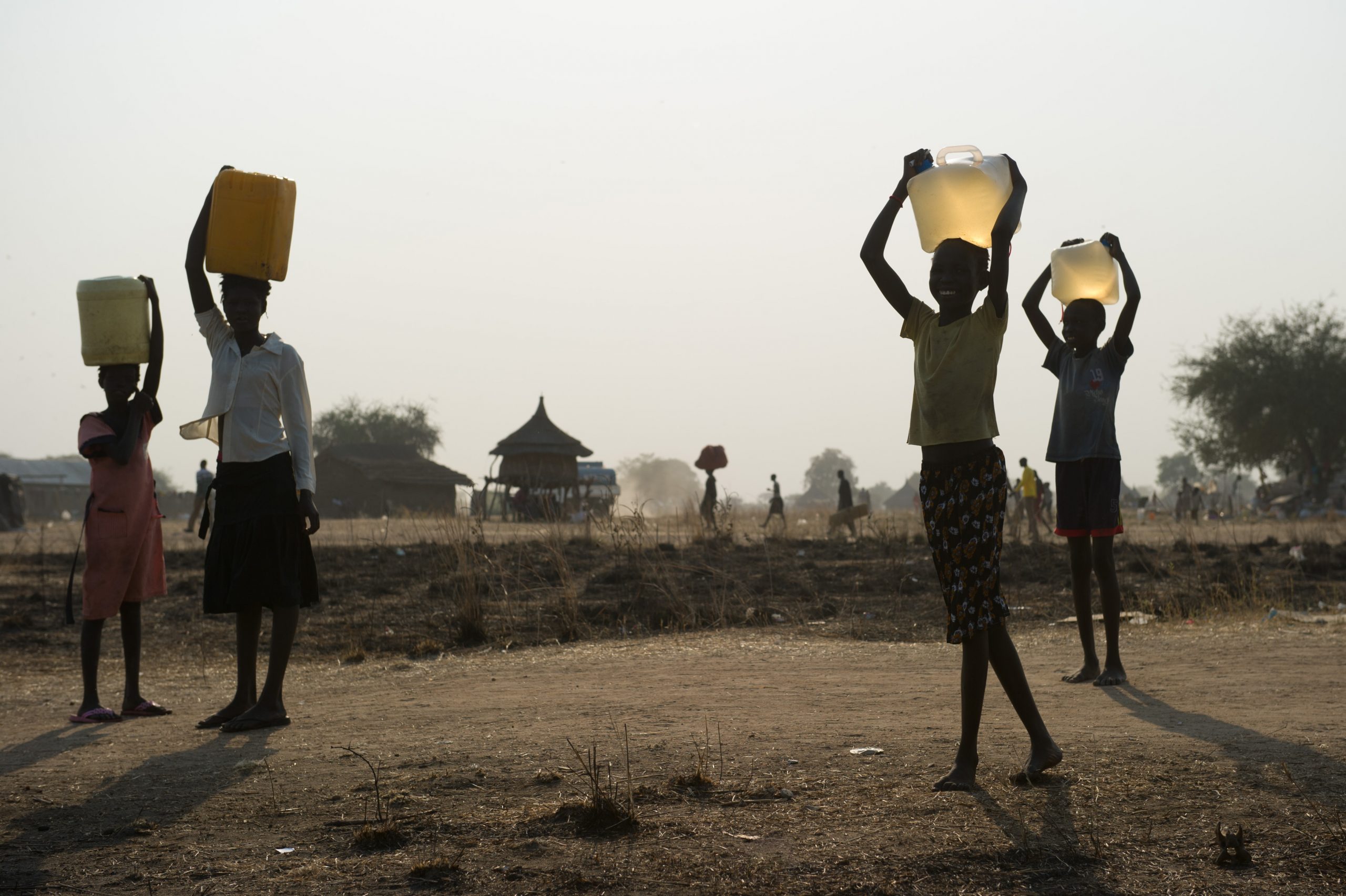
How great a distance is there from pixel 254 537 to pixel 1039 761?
3283 mm

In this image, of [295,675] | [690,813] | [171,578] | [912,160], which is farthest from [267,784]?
[171,578]

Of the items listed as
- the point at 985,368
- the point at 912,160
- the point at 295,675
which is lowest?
the point at 295,675

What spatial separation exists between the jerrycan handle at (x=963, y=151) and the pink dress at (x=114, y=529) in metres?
3.86

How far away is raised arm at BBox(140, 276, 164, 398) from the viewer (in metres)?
5.59

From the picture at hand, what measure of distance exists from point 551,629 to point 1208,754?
562cm

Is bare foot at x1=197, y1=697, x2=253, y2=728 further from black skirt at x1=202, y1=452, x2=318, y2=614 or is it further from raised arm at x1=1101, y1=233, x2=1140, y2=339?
raised arm at x1=1101, y1=233, x2=1140, y2=339

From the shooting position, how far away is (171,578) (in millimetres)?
13109

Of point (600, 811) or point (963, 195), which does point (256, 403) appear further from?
point (963, 195)

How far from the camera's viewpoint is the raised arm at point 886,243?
386 centimetres

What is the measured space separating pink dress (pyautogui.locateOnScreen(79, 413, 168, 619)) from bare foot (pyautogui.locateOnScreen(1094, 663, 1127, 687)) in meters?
4.39

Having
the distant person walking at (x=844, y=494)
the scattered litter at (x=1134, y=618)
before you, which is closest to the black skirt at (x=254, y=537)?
the scattered litter at (x=1134, y=618)

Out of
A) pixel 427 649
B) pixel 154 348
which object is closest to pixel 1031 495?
pixel 427 649

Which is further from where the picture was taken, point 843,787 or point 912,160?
point 912,160

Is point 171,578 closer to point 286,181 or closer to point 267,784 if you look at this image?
point 286,181
